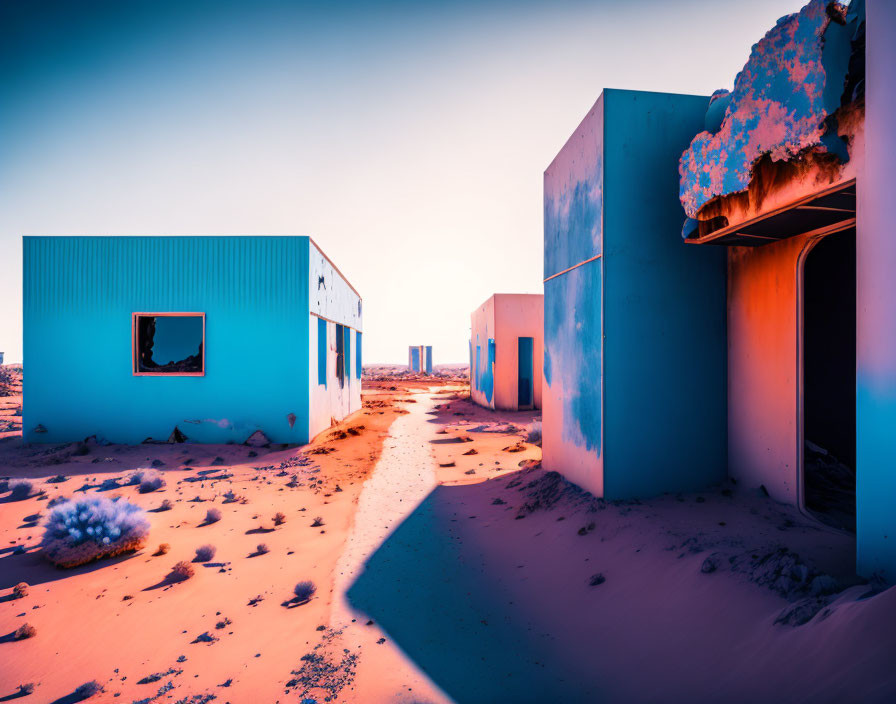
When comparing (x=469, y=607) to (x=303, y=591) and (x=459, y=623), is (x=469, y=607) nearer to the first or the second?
(x=459, y=623)

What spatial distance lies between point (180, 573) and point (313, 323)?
28.7ft

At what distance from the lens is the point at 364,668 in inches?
130

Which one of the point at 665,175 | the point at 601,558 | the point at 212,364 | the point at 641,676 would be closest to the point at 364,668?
the point at 641,676

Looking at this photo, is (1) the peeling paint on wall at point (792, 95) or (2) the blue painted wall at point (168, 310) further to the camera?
(2) the blue painted wall at point (168, 310)

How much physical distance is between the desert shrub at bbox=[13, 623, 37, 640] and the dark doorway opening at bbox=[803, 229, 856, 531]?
8.47 meters

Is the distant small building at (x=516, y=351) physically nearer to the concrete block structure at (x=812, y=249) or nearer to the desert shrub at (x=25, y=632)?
the concrete block structure at (x=812, y=249)

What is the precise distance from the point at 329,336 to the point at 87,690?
1280cm

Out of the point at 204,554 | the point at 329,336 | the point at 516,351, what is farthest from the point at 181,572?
the point at 516,351

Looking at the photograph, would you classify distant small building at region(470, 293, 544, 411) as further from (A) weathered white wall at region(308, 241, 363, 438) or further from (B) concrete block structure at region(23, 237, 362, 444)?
(B) concrete block structure at region(23, 237, 362, 444)

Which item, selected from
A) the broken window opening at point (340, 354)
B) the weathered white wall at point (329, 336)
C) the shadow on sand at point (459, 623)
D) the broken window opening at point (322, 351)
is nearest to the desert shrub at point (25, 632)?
the shadow on sand at point (459, 623)

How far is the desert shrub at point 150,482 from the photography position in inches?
317

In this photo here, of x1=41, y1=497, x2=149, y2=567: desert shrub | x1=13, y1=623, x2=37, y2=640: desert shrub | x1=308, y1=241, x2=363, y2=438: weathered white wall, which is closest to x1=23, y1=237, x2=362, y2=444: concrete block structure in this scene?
x1=308, y1=241, x2=363, y2=438: weathered white wall

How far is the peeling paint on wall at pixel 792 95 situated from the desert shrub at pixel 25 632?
759 centimetres

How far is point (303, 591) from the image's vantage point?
14.5 feet
